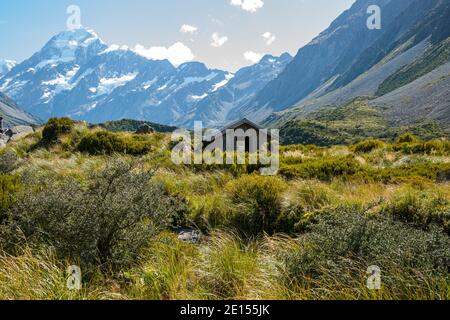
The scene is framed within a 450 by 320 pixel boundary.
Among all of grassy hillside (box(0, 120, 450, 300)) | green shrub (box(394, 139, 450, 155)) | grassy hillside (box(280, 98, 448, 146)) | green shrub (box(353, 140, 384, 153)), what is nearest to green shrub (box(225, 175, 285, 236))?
grassy hillside (box(0, 120, 450, 300))

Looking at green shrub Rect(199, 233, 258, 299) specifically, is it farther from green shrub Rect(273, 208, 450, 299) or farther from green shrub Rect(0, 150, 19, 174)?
green shrub Rect(0, 150, 19, 174)

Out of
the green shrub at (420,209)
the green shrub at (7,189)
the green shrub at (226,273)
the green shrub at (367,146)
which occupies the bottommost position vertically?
the green shrub at (367,146)

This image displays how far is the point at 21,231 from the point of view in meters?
6.73

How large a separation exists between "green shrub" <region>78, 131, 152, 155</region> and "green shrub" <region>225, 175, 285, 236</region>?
10.8 m

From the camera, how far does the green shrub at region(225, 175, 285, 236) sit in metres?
9.42

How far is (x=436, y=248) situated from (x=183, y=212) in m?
5.81

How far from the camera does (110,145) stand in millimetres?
20141

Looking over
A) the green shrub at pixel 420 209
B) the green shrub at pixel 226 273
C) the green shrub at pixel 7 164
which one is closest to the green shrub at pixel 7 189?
the green shrub at pixel 226 273

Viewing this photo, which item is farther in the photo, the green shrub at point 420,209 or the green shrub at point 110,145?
the green shrub at point 110,145

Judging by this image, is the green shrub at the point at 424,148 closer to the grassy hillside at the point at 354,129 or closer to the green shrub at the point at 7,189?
the green shrub at the point at 7,189

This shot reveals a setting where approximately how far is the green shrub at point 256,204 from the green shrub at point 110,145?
1077 cm

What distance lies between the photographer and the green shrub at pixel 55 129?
23.0m

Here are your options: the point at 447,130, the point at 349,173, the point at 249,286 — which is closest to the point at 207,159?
the point at 349,173

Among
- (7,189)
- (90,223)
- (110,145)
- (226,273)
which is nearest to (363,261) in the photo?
(226,273)
